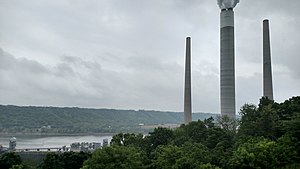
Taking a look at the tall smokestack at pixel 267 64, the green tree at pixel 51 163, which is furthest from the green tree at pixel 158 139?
the tall smokestack at pixel 267 64

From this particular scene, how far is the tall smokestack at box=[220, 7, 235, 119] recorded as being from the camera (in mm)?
53312

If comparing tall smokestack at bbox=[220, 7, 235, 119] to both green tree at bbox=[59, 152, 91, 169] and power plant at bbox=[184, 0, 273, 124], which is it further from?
green tree at bbox=[59, 152, 91, 169]

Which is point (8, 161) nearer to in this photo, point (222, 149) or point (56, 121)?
point (222, 149)

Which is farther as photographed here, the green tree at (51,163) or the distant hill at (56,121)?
the distant hill at (56,121)

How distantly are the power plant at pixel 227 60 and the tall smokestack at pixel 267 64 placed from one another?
491 centimetres

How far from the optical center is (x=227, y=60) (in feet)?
177

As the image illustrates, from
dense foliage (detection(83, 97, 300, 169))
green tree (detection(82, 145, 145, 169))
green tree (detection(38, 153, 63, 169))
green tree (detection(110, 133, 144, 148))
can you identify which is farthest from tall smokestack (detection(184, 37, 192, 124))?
green tree (detection(82, 145, 145, 169))

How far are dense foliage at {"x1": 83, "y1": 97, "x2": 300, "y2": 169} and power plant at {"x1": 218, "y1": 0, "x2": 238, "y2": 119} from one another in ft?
65.5

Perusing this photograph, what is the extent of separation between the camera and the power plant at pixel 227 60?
53344mm

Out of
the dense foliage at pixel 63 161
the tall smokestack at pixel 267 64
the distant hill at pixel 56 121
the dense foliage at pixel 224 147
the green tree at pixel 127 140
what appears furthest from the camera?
the distant hill at pixel 56 121

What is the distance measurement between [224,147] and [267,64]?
27.4 meters

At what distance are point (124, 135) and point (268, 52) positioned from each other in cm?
2962

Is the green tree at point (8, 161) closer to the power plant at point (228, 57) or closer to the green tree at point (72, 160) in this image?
the green tree at point (72, 160)

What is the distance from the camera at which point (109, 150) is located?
22312 millimetres
